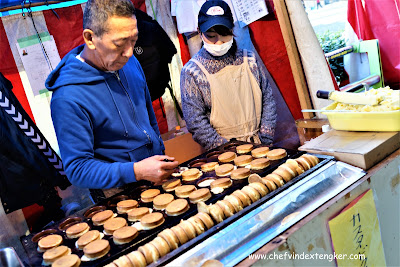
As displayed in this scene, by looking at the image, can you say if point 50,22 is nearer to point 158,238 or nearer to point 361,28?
point 158,238

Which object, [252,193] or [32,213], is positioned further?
[32,213]

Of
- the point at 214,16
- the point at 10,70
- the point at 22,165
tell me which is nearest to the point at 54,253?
the point at 22,165

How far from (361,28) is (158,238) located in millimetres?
4634

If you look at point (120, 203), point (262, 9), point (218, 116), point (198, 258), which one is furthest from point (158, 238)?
point (262, 9)

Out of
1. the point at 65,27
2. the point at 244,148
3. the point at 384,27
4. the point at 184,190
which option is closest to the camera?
the point at 184,190

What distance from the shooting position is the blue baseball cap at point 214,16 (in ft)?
9.06

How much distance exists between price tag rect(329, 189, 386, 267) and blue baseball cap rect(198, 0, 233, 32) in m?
1.70

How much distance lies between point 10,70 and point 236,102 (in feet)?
6.41

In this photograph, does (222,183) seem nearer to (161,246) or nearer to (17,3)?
(161,246)

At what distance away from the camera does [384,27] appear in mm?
4676

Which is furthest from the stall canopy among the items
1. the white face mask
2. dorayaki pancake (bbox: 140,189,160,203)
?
dorayaki pancake (bbox: 140,189,160,203)

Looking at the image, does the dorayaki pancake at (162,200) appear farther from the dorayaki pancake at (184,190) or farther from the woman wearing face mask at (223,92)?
the woman wearing face mask at (223,92)

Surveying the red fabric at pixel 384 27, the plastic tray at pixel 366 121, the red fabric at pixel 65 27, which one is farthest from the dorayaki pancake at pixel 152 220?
the red fabric at pixel 384 27

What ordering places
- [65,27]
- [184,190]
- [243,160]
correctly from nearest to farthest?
[184,190] → [243,160] → [65,27]
